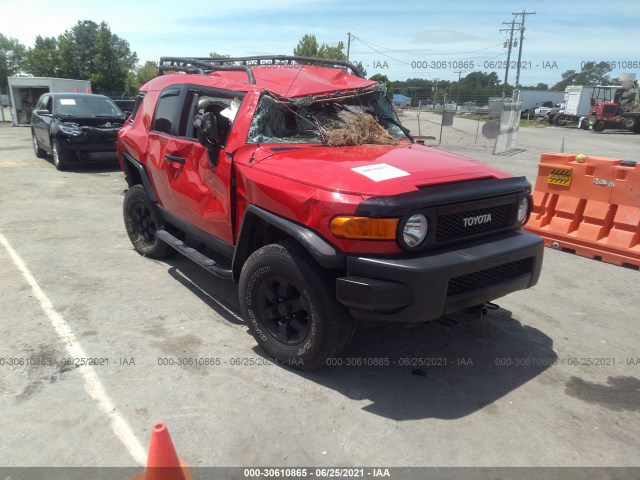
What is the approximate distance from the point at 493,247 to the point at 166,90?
140 inches

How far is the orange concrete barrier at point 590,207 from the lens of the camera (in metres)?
5.84

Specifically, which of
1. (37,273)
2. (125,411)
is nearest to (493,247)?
(125,411)

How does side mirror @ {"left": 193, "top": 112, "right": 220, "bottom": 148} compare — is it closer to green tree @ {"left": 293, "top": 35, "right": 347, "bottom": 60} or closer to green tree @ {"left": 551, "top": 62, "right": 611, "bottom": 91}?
green tree @ {"left": 293, "top": 35, "right": 347, "bottom": 60}

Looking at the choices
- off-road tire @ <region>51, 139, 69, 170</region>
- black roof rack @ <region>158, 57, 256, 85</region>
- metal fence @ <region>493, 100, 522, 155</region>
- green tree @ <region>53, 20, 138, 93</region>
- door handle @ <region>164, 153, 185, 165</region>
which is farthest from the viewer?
green tree @ <region>53, 20, 138, 93</region>

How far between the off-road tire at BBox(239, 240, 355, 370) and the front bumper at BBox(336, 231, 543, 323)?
0.18 metres

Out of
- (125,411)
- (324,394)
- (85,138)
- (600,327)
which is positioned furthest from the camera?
(85,138)

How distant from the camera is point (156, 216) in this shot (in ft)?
16.9

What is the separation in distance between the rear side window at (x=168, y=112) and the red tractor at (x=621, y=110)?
34.3 meters

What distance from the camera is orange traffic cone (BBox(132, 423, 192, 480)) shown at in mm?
2156

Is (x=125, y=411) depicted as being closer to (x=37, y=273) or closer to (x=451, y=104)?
(x=37, y=273)

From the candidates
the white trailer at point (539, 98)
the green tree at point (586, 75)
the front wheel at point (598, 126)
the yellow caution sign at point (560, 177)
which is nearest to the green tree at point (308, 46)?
the front wheel at point (598, 126)

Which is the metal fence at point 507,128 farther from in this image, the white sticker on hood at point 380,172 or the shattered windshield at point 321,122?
the white sticker on hood at point 380,172

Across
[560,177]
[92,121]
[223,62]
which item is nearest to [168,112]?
[223,62]

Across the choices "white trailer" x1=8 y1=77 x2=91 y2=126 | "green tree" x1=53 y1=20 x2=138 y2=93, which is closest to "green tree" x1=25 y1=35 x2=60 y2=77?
"green tree" x1=53 y1=20 x2=138 y2=93
